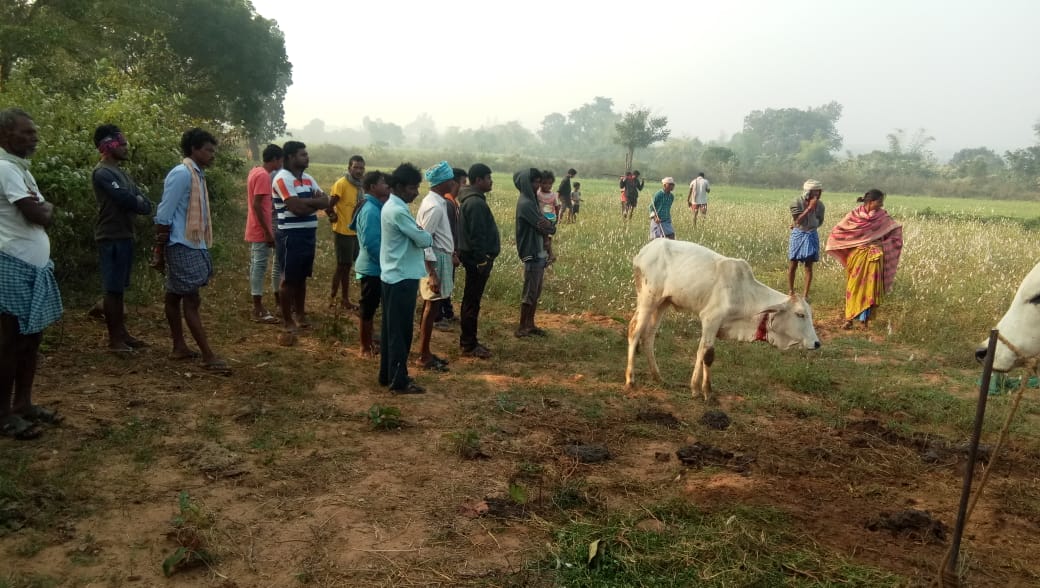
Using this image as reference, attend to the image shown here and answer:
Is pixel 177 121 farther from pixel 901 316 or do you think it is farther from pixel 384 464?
pixel 901 316

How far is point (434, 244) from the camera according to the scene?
249 inches

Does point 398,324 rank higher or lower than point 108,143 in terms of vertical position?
lower

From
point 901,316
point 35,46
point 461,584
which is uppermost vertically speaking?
point 35,46

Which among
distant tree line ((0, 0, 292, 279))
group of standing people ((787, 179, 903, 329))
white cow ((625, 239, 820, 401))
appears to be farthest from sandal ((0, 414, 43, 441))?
group of standing people ((787, 179, 903, 329))

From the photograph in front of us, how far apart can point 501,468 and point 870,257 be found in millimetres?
7116

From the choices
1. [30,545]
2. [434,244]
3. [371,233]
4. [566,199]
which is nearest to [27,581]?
[30,545]

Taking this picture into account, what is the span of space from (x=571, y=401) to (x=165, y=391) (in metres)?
3.33

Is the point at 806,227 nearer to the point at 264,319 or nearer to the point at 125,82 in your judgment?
the point at 264,319

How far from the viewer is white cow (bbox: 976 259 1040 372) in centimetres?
351

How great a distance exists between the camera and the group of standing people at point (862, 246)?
9188 mm

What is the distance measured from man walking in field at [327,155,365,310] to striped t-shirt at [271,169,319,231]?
1.11m

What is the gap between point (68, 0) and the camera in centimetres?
1622

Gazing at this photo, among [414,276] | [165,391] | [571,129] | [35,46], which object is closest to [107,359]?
[165,391]

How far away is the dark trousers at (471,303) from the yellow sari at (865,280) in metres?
5.56
